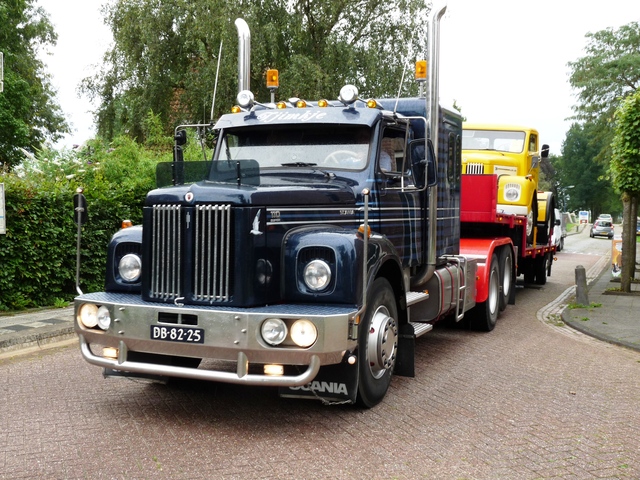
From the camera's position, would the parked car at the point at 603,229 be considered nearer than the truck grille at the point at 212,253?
No

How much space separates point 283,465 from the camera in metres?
4.48

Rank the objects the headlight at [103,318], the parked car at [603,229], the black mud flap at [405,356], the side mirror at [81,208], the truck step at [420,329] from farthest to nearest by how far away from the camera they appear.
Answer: the parked car at [603,229], the truck step at [420,329], the black mud flap at [405,356], the side mirror at [81,208], the headlight at [103,318]

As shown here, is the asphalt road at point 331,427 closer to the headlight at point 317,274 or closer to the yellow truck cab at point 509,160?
the headlight at point 317,274

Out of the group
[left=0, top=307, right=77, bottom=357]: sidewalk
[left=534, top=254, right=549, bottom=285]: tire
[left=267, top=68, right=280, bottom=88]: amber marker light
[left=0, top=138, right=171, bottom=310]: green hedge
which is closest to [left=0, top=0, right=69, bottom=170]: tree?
[left=0, top=138, right=171, bottom=310]: green hedge

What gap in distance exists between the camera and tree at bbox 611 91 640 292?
13719 millimetres

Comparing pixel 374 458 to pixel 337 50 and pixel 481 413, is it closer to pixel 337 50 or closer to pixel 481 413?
pixel 481 413

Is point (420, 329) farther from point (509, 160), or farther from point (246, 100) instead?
point (509, 160)

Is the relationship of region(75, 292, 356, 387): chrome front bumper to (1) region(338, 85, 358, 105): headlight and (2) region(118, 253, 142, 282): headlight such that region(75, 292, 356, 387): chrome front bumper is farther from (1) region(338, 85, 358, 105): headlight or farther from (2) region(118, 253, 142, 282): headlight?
(1) region(338, 85, 358, 105): headlight

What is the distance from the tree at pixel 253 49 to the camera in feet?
73.6

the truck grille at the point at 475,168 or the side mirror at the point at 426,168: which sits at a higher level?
the truck grille at the point at 475,168

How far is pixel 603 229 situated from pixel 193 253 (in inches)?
2280

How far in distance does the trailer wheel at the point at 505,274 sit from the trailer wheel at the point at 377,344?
205 inches

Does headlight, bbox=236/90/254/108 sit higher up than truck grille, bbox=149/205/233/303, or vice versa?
headlight, bbox=236/90/254/108

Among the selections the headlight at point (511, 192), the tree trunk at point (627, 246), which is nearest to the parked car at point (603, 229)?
the tree trunk at point (627, 246)
